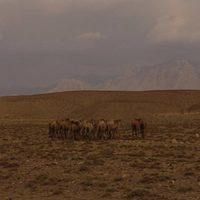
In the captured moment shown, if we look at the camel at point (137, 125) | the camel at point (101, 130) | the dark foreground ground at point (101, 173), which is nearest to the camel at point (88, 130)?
the camel at point (101, 130)

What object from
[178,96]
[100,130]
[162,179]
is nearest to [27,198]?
[162,179]

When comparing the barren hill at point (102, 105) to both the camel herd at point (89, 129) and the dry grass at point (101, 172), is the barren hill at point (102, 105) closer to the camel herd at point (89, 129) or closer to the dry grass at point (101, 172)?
the camel herd at point (89, 129)

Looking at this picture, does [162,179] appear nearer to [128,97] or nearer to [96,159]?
[96,159]

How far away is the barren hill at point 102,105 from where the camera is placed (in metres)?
103

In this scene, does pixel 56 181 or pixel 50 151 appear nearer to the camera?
pixel 56 181

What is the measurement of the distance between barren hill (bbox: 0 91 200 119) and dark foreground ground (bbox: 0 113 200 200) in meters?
66.8

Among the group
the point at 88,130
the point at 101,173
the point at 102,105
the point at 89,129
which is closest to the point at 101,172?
the point at 101,173

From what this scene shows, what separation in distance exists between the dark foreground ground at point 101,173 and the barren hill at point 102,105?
66800 mm

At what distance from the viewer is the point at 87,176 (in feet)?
65.8

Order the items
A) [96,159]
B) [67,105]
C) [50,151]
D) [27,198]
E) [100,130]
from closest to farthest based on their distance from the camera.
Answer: [27,198] → [96,159] → [50,151] → [100,130] → [67,105]

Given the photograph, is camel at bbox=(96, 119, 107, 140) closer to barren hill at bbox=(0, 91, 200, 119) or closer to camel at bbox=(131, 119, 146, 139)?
camel at bbox=(131, 119, 146, 139)

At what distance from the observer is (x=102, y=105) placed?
356ft

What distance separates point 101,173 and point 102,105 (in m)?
87.7

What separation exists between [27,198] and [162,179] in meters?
5.24
